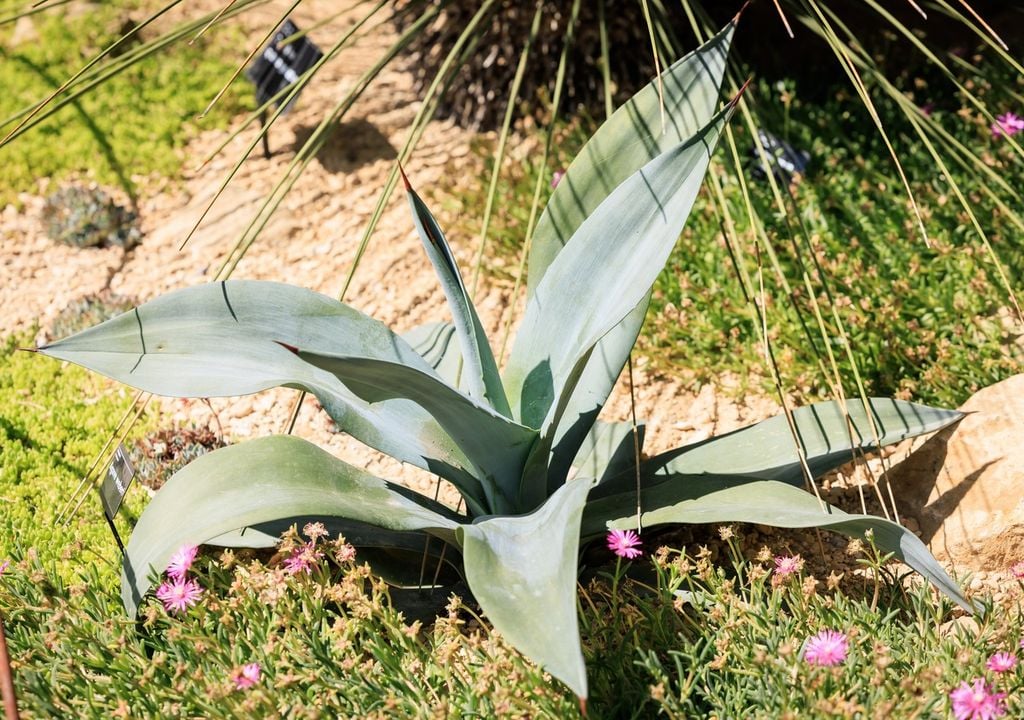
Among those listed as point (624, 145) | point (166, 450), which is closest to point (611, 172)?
point (624, 145)

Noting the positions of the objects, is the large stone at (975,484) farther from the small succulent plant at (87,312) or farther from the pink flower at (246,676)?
the small succulent plant at (87,312)

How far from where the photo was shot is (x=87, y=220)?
Answer: 346 cm

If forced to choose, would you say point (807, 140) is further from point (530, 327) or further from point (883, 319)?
point (530, 327)

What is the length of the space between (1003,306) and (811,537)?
0.93 m

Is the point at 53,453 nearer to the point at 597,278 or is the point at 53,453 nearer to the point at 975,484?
the point at 597,278

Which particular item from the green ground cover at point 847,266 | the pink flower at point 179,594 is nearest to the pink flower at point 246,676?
the pink flower at point 179,594

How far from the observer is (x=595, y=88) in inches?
145

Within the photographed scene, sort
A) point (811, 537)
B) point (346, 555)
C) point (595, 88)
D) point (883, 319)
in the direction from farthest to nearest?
point (595, 88) → point (883, 319) → point (811, 537) → point (346, 555)

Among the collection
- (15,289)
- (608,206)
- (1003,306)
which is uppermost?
(15,289)

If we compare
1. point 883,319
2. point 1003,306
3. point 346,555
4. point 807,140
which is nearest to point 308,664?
point 346,555

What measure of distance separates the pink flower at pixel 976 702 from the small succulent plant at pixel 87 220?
2.94 metres

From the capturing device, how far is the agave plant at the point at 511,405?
1.66 metres

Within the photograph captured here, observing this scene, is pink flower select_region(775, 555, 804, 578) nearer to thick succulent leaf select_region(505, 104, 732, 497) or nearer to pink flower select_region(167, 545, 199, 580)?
thick succulent leaf select_region(505, 104, 732, 497)

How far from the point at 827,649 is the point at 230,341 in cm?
109
